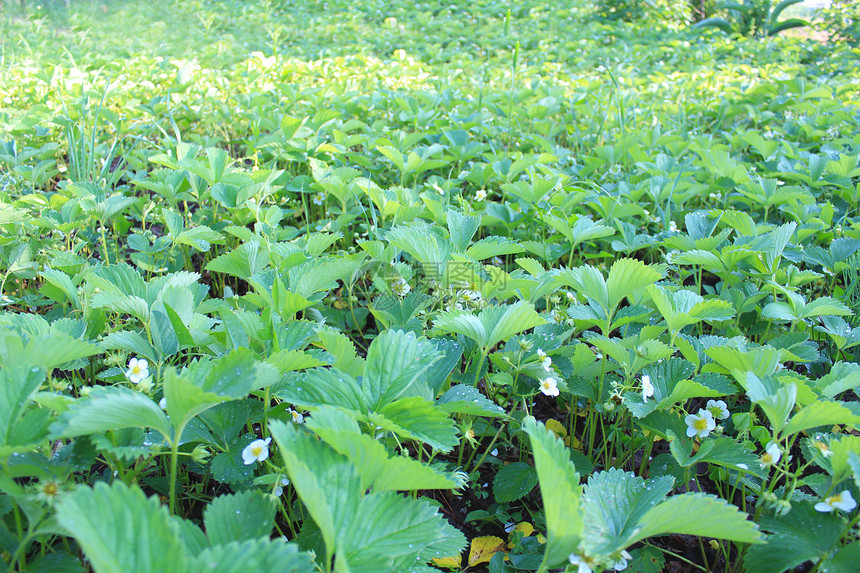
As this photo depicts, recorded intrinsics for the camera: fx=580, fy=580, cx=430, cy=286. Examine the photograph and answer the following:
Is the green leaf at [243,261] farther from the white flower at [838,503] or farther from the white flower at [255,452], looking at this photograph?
the white flower at [838,503]

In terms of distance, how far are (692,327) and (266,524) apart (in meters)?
1.19

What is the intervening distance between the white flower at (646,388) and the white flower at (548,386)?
0.16m

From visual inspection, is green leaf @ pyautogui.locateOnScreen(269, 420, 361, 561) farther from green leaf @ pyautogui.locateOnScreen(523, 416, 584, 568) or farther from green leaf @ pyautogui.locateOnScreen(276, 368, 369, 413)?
green leaf @ pyautogui.locateOnScreen(523, 416, 584, 568)

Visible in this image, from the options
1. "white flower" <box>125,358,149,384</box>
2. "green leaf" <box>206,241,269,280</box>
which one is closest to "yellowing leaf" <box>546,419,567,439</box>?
"green leaf" <box>206,241,269,280</box>

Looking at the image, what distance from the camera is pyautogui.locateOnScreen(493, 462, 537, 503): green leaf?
116cm

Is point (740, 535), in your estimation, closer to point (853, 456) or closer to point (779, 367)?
point (853, 456)

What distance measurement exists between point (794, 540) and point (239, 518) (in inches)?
32.8

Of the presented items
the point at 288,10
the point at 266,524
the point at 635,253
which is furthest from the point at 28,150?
the point at 288,10

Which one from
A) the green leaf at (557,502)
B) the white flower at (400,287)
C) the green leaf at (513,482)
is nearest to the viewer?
the green leaf at (557,502)

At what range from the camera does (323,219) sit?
2.26m

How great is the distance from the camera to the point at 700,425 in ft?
3.55

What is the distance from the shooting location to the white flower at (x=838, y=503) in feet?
2.89

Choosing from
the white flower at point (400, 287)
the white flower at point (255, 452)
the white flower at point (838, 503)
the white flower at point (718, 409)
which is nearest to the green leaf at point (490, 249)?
the white flower at point (400, 287)

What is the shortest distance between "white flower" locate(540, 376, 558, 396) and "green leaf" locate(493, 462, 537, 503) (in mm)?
165
